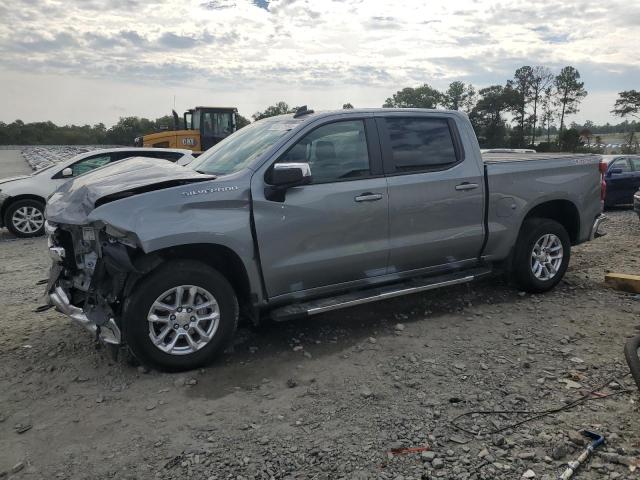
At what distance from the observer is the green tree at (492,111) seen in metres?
41.3

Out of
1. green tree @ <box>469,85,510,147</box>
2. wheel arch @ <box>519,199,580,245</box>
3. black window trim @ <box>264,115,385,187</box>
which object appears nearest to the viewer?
black window trim @ <box>264,115,385,187</box>

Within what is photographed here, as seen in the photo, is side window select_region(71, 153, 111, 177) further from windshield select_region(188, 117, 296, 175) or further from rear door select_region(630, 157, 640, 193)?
rear door select_region(630, 157, 640, 193)

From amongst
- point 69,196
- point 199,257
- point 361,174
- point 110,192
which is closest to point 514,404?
point 361,174

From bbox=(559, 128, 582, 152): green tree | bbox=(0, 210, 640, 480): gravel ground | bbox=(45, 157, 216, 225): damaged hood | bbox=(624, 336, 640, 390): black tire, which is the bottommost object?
bbox=(0, 210, 640, 480): gravel ground

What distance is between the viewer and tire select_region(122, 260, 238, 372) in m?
3.86

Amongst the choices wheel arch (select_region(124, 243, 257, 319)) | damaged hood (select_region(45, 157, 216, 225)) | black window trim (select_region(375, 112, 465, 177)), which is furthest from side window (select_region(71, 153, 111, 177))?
black window trim (select_region(375, 112, 465, 177))

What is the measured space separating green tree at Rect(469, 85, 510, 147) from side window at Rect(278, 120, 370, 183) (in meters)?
38.0

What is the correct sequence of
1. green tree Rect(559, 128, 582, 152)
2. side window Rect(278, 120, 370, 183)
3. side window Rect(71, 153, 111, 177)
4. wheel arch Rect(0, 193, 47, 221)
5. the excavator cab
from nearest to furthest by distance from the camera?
side window Rect(278, 120, 370, 183) → wheel arch Rect(0, 193, 47, 221) → side window Rect(71, 153, 111, 177) → the excavator cab → green tree Rect(559, 128, 582, 152)

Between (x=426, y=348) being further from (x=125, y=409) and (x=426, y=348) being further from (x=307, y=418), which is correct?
(x=125, y=409)

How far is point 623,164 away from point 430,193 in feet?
35.7

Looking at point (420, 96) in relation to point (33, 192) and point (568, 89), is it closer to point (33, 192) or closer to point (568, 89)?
point (568, 89)

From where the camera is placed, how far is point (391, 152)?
193 inches

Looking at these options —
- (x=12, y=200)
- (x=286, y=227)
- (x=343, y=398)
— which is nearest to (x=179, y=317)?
(x=286, y=227)

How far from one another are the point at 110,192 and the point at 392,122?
2581 millimetres
